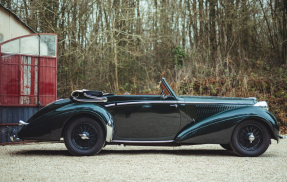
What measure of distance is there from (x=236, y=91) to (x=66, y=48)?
940 centimetres

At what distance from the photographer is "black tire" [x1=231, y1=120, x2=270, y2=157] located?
19.2 feet

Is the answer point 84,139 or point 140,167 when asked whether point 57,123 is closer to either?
point 84,139

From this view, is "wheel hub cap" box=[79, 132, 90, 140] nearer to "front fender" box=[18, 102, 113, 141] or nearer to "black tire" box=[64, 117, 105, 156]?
"black tire" box=[64, 117, 105, 156]

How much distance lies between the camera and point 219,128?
233 inches

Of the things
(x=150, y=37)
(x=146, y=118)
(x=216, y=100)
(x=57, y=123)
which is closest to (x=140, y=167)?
(x=146, y=118)

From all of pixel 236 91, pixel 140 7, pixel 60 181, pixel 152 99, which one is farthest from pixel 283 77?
pixel 60 181

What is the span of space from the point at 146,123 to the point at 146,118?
10 centimetres

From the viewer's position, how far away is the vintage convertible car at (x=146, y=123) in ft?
18.7

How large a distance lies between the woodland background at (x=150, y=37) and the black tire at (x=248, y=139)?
8.67 meters

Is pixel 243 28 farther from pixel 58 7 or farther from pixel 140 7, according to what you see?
pixel 58 7

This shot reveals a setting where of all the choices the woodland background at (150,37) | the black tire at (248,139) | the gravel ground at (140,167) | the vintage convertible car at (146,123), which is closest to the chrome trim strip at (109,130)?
the vintage convertible car at (146,123)

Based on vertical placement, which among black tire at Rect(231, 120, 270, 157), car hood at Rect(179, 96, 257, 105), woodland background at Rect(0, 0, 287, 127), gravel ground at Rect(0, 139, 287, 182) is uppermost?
woodland background at Rect(0, 0, 287, 127)

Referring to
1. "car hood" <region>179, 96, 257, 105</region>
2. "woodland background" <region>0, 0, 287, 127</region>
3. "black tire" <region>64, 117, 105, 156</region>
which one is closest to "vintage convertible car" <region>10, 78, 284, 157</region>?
"black tire" <region>64, 117, 105, 156</region>

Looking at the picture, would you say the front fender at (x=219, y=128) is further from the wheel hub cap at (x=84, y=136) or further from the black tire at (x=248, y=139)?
the wheel hub cap at (x=84, y=136)
